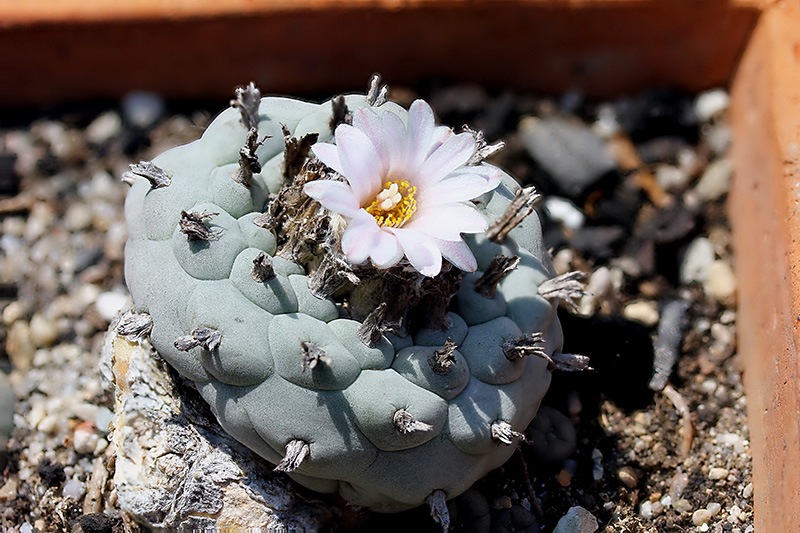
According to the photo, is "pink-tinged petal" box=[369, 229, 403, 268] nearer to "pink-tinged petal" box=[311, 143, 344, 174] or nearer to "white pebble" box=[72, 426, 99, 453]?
"pink-tinged petal" box=[311, 143, 344, 174]

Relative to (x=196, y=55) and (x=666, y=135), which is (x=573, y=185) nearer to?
(x=666, y=135)

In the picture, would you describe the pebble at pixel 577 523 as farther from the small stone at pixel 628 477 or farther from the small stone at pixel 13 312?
the small stone at pixel 13 312

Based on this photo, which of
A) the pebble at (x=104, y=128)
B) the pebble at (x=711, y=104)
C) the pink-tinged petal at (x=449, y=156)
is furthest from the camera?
the pebble at (x=104, y=128)

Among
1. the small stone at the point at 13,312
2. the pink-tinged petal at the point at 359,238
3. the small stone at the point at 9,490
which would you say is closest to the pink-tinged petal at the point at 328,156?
the pink-tinged petal at the point at 359,238

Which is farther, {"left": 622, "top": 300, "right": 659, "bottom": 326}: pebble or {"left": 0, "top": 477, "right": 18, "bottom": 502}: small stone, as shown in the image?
{"left": 622, "top": 300, "right": 659, "bottom": 326}: pebble

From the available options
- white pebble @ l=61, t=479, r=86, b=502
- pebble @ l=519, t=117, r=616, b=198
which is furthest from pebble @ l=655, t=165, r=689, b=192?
white pebble @ l=61, t=479, r=86, b=502

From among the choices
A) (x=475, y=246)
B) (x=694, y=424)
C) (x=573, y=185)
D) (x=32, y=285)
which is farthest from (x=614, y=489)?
(x=32, y=285)

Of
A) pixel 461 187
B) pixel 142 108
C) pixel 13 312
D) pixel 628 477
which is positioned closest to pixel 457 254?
pixel 461 187
